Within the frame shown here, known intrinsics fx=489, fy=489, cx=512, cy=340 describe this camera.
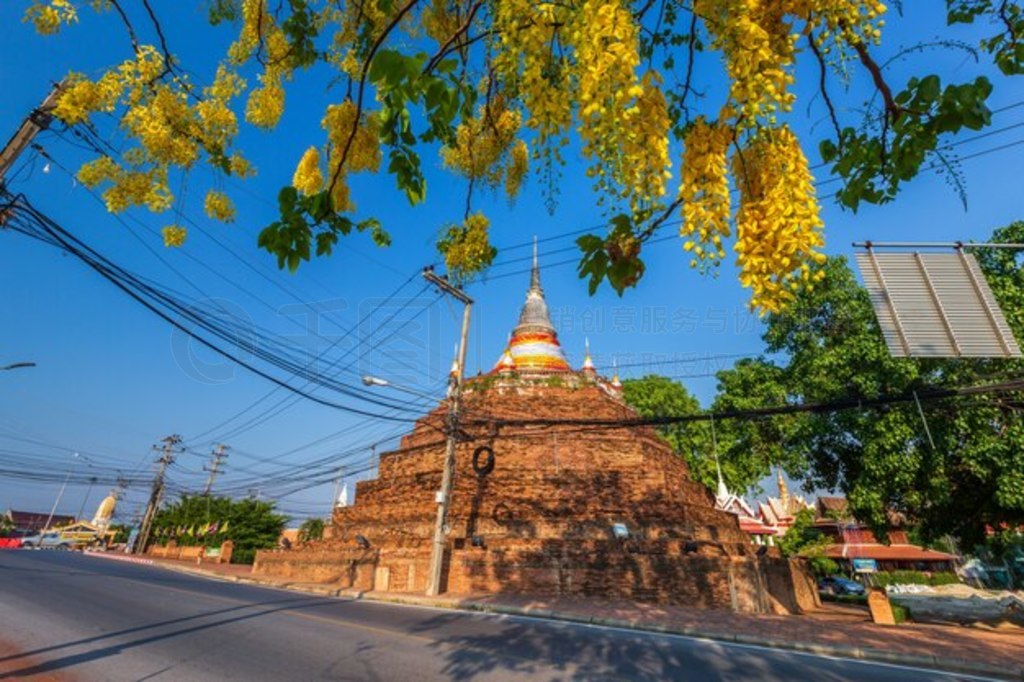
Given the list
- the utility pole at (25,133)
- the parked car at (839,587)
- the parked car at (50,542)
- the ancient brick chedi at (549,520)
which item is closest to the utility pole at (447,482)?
the ancient brick chedi at (549,520)

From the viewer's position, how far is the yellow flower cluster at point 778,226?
196 centimetres

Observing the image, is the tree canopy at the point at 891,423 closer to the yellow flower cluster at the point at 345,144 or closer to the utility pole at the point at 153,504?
the yellow flower cluster at the point at 345,144

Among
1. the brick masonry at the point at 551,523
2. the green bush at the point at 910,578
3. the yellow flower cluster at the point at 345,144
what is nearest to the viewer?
the yellow flower cluster at the point at 345,144

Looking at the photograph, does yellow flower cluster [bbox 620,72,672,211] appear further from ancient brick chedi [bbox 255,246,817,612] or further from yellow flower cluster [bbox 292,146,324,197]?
ancient brick chedi [bbox 255,246,817,612]

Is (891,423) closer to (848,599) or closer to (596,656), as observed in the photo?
(596,656)

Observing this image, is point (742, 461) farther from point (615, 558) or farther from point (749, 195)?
point (749, 195)

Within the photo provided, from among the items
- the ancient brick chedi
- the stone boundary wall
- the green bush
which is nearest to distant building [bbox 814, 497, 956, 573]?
the green bush

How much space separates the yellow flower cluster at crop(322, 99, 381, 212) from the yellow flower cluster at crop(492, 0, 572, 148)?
1.31 metres

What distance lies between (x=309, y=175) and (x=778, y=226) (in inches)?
113

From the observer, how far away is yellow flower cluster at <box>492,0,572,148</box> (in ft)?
6.30

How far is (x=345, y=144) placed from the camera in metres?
2.98

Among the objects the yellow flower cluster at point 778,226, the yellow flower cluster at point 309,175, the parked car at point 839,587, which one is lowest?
the parked car at point 839,587

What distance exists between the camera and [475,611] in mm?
11773

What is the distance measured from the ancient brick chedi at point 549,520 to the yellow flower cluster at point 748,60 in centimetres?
1031
